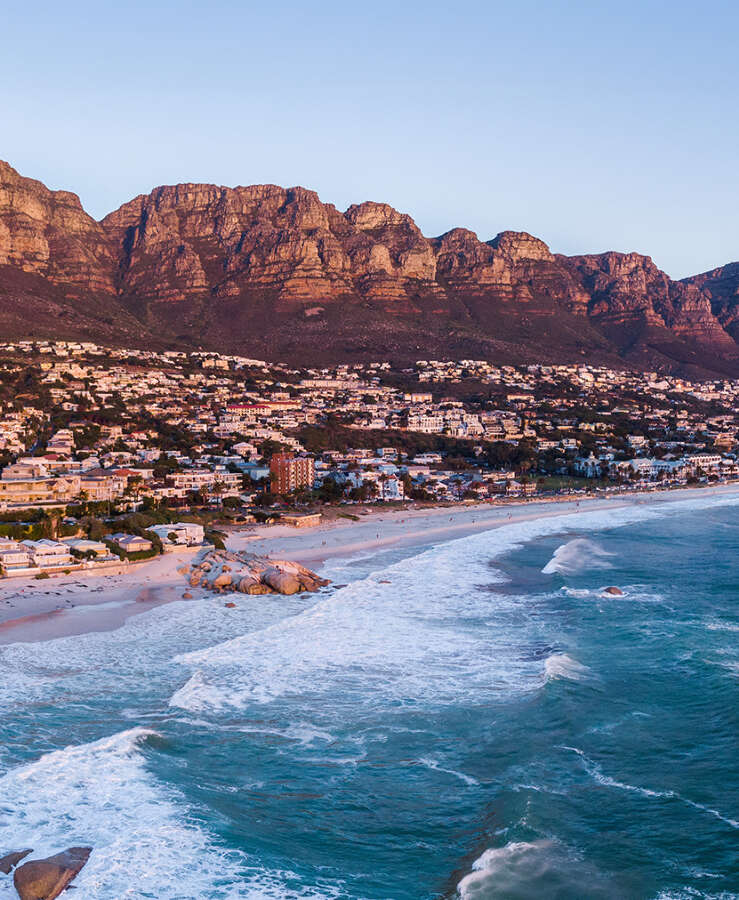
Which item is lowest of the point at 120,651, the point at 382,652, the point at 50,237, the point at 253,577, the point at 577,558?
A: the point at 577,558

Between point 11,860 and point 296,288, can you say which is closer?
point 11,860

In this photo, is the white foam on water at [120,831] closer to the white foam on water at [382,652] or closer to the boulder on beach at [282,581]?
the white foam on water at [382,652]

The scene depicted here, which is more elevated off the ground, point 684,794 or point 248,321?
point 248,321

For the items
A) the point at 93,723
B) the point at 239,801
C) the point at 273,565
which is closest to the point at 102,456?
the point at 273,565

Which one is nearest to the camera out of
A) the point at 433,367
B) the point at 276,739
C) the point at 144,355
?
the point at 276,739

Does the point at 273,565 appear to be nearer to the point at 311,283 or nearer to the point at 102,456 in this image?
the point at 102,456

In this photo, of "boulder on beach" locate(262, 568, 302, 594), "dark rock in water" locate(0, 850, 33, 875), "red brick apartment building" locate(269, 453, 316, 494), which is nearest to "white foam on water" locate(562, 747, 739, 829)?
"dark rock in water" locate(0, 850, 33, 875)

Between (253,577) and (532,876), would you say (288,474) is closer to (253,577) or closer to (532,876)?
(253,577)


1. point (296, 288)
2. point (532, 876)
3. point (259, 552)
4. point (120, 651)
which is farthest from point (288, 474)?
point (296, 288)
